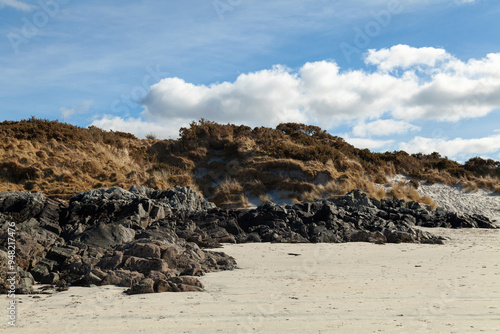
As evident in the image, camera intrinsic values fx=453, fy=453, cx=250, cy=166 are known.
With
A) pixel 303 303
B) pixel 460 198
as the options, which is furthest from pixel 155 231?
pixel 460 198

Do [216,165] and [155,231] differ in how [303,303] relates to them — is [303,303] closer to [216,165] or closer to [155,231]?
[155,231]

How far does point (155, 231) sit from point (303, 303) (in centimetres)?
677

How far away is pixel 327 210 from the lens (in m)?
17.5

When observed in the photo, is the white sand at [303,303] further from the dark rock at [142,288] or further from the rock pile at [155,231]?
the rock pile at [155,231]

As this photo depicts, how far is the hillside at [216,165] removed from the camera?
25.9 m

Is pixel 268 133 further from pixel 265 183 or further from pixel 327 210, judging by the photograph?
pixel 327 210

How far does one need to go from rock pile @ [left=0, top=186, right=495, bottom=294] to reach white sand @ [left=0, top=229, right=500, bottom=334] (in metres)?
0.67

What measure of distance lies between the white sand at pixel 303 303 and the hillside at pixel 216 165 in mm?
16184

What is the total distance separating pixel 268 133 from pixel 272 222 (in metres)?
20.6

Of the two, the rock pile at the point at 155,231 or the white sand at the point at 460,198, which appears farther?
the white sand at the point at 460,198

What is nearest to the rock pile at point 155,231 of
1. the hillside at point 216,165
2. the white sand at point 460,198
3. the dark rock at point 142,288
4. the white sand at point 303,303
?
the dark rock at point 142,288

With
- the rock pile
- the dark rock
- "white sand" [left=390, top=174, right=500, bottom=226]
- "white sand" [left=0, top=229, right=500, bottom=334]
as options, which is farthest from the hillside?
the dark rock

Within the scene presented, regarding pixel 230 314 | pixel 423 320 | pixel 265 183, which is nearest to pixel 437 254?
pixel 423 320

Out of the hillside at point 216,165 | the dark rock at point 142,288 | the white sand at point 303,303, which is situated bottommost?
the white sand at point 303,303
